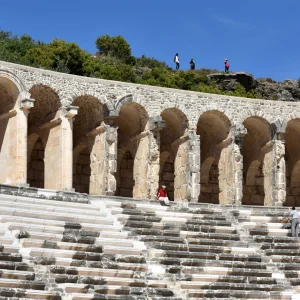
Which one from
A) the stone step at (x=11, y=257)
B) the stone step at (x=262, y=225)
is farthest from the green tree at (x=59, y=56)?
the stone step at (x=11, y=257)

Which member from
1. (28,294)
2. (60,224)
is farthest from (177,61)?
(28,294)

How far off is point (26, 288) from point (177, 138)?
1527cm

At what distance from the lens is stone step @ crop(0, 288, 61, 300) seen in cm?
2223

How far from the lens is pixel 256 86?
6469cm

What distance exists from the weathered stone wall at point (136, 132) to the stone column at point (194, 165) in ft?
0.13

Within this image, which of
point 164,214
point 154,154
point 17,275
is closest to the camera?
point 17,275

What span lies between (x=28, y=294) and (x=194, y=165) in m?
14.6

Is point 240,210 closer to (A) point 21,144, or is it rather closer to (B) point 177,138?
(B) point 177,138

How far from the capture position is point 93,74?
57188 millimetres

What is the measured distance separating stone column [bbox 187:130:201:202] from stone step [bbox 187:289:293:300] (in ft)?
31.7

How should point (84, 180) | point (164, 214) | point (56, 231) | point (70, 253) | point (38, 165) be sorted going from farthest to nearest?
point (84, 180) < point (38, 165) < point (164, 214) < point (56, 231) < point (70, 253)

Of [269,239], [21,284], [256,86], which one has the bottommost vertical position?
[21,284]

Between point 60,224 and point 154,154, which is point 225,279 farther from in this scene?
point 154,154

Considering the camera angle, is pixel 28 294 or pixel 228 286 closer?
pixel 28 294
